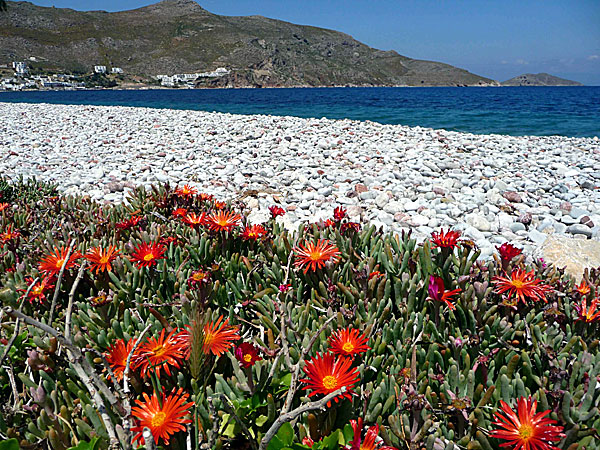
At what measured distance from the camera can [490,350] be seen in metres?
1.40

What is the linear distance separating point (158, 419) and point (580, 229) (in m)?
4.05

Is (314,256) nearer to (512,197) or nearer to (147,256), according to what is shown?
(147,256)

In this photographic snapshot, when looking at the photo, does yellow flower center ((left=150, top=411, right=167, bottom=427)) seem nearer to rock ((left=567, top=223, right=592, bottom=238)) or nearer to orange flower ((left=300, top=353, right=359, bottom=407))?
orange flower ((left=300, top=353, right=359, bottom=407))

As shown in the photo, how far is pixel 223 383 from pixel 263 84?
10493cm

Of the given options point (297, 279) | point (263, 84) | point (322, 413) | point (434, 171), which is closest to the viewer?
point (322, 413)

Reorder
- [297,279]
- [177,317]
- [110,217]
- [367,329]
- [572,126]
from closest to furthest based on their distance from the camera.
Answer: [367,329] → [177,317] → [297,279] → [110,217] → [572,126]

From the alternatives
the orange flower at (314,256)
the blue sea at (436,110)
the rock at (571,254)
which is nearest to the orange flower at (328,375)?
the orange flower at (314,256)

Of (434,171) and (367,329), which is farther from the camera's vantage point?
(434,171)

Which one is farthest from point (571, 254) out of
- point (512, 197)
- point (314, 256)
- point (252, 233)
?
point (252, 233)

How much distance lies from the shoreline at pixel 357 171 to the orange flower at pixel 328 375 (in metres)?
1.69

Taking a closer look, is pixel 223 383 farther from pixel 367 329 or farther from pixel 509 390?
pixel 509 390

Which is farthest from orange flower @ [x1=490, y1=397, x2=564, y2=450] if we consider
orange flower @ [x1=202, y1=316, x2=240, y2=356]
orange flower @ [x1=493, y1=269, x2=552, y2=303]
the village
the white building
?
the white building

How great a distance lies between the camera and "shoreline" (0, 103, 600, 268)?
13.0ft

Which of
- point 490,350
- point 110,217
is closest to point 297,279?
point 490,350
